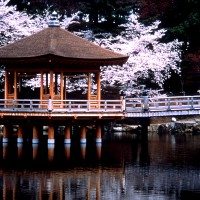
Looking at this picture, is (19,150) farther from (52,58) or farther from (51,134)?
(52,58)

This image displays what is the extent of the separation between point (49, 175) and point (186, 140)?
50.8 feet

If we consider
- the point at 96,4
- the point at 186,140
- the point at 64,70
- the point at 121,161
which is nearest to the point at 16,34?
the point at 96,4

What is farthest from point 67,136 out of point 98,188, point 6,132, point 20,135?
point 98,188

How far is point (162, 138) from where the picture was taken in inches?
1697

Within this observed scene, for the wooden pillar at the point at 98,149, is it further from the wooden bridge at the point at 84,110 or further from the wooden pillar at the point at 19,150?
the wooden pillar at the point at 19,150

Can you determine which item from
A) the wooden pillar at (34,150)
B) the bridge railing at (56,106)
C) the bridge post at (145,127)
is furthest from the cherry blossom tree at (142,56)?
the wooden pillar at (34,150)

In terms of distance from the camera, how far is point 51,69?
37.4 metres

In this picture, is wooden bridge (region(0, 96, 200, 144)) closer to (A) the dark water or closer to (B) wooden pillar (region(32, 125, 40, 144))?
(B) wooden pillar (region(32, 125, 40, 144))

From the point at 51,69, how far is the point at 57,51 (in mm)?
1327

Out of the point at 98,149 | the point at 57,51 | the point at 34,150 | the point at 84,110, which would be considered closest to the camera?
the point at 34,150

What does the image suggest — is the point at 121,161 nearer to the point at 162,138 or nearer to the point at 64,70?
the point at 64,70

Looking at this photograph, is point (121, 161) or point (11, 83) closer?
point (121, 161)

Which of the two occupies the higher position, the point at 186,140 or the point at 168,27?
the point at 168,27

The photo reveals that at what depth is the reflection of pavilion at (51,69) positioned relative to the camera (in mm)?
36344
